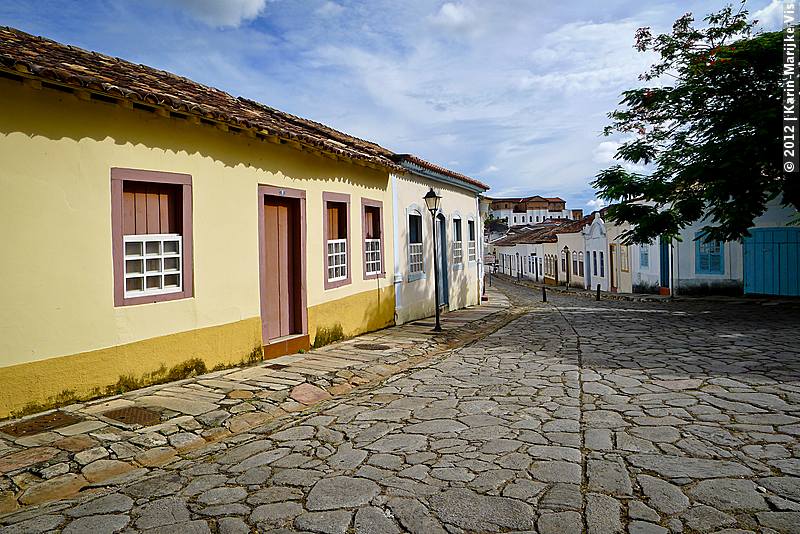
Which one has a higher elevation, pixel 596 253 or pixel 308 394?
pixel 596 253

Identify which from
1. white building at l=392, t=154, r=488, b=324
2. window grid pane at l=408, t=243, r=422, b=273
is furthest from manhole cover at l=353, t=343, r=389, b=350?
window grid pane at l=408, t=243, r=422, b=273

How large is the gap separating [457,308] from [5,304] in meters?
12.4

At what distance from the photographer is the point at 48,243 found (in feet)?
17.9

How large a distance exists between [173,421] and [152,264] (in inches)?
82.6

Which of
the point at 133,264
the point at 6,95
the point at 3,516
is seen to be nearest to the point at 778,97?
the point at 133,264

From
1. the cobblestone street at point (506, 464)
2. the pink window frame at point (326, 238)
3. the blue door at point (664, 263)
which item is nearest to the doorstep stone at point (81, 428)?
the cobblestone street at point (506, 464)

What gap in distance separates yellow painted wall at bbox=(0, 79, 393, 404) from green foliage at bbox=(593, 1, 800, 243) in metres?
10.1

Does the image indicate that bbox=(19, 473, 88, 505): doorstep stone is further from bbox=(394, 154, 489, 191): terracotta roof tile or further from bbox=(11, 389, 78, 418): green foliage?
bbox=(394, 154, 489, 191): terracotta roof tile

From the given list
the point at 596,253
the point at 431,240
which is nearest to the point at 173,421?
the point at 431,240

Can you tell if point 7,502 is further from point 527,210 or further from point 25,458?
point 527,210

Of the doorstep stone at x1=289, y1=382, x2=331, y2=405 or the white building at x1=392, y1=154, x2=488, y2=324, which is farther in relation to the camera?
the white building at x1=392, y1=154, x2=488, y2=324

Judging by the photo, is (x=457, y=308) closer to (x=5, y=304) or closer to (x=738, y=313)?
(x=738, y=313)

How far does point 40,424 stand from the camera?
16.5ft

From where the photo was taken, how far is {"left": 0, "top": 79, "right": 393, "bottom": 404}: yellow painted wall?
206 inches
